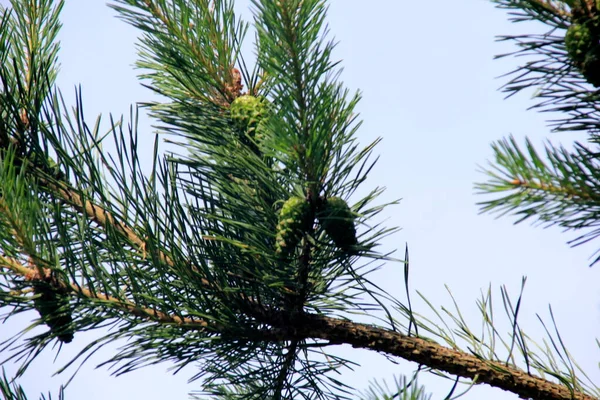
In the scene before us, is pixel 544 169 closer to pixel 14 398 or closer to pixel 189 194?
pixel 189 194

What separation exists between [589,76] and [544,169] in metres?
0.15

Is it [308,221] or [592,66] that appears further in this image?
[308,221]

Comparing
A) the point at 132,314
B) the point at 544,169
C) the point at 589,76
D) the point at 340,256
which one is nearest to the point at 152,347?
the point at 132,314

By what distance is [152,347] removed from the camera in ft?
3.77

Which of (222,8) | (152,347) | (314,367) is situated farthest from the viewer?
(222,8)

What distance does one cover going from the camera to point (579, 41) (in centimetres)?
92

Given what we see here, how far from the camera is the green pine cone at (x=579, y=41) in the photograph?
2.99ft

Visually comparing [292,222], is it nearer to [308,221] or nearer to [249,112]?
[308,221]

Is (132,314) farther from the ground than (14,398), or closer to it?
farther from the ground

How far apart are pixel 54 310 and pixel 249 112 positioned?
1.58 ft

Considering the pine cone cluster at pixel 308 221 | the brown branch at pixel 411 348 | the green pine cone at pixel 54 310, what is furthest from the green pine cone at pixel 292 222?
the green pine cone at pixel 54 310

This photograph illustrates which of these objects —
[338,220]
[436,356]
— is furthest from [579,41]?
[436,356]

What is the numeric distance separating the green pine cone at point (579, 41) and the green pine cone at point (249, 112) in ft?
1.74

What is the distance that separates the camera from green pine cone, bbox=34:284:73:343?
1.08 m
